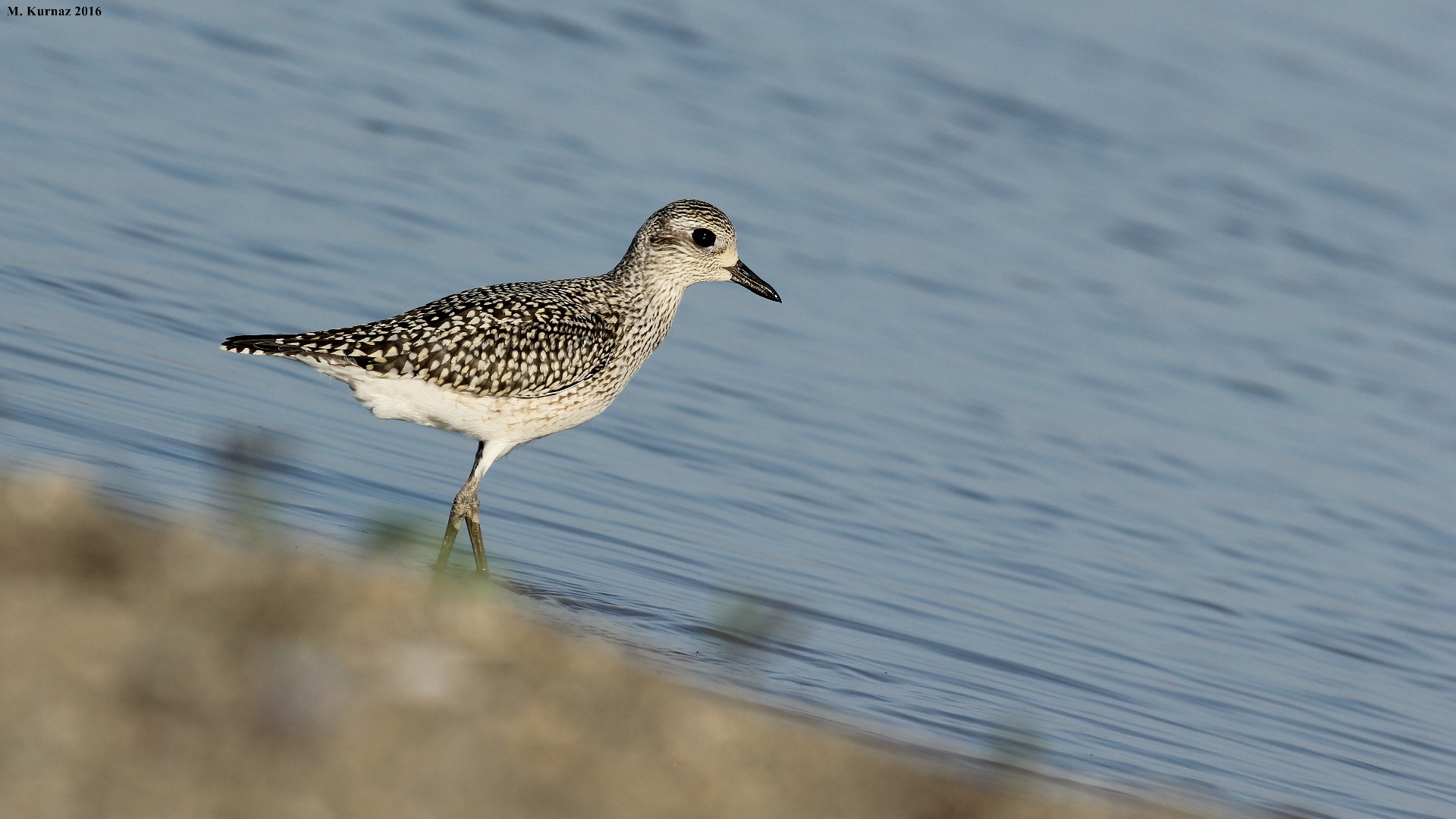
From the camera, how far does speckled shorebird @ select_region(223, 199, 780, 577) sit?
30.3 ft

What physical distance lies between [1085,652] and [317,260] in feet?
21.3

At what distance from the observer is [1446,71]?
30.8 metres

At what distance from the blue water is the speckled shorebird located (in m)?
0.83

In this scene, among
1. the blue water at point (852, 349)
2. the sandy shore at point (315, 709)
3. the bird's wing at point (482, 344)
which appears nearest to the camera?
the sandy shore at point (315, 709)

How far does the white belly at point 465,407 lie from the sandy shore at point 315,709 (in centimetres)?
435

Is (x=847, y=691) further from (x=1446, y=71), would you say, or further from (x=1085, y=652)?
(x=1446, y=71)

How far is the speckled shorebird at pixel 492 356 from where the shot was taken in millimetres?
9227

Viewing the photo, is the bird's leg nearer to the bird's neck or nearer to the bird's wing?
the bird's wing

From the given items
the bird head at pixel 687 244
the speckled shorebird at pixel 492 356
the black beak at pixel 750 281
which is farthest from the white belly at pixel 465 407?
the black beak at pixel 750 281

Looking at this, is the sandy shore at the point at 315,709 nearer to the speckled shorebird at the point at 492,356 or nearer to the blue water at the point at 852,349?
the speckled shorebird at the point at 492,356

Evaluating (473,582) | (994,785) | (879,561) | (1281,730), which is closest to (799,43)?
(879,561)

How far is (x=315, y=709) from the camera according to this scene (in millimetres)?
4086

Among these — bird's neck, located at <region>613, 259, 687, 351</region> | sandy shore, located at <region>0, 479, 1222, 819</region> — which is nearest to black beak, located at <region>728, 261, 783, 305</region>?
bird's neck, located at <region>613, 259, 687, 351</region>

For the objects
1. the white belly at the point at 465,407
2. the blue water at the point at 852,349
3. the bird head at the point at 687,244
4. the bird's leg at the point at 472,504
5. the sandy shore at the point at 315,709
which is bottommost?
the blue water at the point at 852,349
